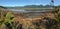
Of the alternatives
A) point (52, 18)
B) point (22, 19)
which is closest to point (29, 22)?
point (22, 19)

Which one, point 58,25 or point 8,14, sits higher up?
point 8,14

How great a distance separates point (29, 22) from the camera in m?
16.1

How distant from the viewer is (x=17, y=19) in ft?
51.4

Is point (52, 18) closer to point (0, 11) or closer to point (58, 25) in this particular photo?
point (58, 25)

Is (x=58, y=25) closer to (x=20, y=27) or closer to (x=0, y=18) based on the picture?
(x=20, y=27)

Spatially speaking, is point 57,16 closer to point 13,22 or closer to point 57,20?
point 57,20

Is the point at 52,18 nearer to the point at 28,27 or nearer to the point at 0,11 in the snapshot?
the point at 28,27

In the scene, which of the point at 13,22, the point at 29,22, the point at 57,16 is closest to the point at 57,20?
the point at 57,16

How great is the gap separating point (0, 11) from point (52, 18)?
3424 millimetres

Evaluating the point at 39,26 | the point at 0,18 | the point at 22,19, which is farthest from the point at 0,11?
the point at 39,26

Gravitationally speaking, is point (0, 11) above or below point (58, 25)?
above

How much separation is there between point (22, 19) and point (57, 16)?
233 centimetres

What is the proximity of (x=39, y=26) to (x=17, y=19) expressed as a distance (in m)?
1.51

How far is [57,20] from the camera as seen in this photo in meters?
16.0
